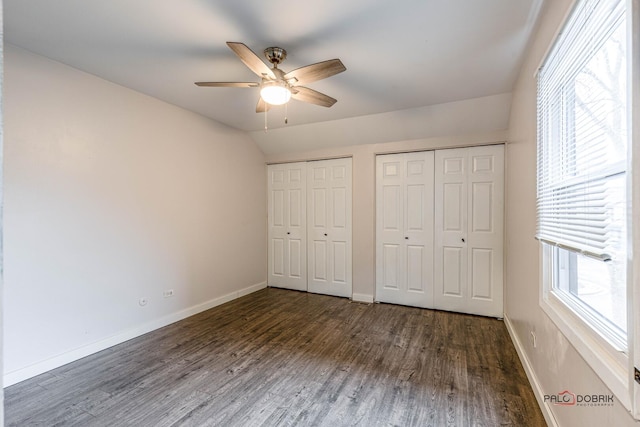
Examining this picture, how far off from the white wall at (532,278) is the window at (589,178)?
14cm

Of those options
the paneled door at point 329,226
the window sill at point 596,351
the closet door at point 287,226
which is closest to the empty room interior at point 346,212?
the window sill at point 596,351

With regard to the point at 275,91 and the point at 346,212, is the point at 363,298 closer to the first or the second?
the point at 346,212

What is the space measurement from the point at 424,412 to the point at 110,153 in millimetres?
3362

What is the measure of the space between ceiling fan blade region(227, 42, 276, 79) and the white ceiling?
0.83ft

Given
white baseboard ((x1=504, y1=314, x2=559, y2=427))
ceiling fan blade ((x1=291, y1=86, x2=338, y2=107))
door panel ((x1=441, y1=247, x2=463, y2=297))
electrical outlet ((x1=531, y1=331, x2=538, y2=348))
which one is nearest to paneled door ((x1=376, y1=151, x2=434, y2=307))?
door panel ((x1=441, y1=247, x2=463, y2=297))

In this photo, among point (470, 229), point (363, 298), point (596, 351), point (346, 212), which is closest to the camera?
point (596, 351)

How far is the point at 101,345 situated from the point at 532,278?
3698 millimetres

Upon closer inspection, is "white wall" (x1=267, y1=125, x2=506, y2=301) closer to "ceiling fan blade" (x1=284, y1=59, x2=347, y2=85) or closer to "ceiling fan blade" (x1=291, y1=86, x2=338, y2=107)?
"ceiling fan blade" (x1=291, y1=86, x2=338, y2=107)

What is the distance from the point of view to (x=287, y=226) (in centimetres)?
485

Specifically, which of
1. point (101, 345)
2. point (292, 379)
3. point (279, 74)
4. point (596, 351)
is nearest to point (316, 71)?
point (279, 74)

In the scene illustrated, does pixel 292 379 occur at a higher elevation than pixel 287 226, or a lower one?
lower

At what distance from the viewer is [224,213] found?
13.5ft

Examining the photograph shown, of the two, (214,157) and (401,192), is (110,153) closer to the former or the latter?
(214,157)

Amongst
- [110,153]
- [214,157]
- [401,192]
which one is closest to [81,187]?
[110,153]
